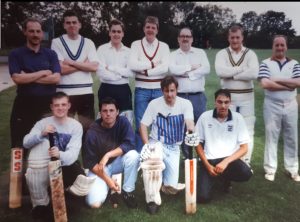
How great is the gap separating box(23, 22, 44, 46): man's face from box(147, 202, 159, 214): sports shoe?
2.17m

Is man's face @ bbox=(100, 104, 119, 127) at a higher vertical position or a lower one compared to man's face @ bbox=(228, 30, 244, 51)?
lower

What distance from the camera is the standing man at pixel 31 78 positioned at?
3.85 metres

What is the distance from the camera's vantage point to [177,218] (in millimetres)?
3697

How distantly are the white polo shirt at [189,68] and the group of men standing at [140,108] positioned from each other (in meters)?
0.01

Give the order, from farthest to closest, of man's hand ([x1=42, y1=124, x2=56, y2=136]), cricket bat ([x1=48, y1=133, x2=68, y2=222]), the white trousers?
the white trousers
man's hand ([x1=42, y1=124, x2=56, y2=136])
cricket bat ([x1=48, y1=133, x2=68, y2=222])

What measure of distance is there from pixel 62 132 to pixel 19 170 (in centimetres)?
65

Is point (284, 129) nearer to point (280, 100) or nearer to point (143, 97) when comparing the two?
point (280, 100)

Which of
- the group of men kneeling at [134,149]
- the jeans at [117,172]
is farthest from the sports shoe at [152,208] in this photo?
the jeans at [117,172]

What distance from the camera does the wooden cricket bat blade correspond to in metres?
3.67

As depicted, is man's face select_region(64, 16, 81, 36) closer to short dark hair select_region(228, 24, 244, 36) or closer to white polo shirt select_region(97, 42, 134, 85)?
white polo shirt select_region(97, 42, 134, 85)

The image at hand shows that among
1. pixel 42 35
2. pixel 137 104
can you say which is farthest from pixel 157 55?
pixel 42 35

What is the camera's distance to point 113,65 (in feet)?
15.7

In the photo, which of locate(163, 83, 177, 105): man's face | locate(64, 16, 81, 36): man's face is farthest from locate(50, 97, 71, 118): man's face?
locate(163, 83, 177, 105): man's face

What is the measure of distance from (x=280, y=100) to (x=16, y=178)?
3376mm
